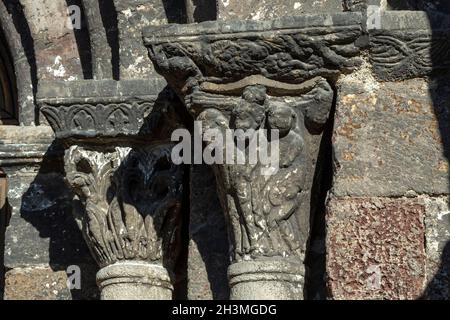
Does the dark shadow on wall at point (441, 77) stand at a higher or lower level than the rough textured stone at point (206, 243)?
higher

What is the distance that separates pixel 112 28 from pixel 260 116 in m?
1.65

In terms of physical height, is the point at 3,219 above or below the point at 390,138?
above

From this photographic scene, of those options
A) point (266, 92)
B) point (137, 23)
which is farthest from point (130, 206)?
point (266, 92)

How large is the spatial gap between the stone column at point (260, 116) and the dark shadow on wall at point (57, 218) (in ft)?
4.45

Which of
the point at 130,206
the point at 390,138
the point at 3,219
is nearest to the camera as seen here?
the point at 390,138

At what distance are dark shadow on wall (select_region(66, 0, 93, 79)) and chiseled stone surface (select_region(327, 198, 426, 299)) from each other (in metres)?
2.23

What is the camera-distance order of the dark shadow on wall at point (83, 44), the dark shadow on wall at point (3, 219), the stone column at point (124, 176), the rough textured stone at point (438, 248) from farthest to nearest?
the dark shadow on wall at point (3, 219), the dark shadow on wall at point (83, 44), the stone column at point (124, 176), the rough textured stone at point (438, 248)

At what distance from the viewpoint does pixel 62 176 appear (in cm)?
841

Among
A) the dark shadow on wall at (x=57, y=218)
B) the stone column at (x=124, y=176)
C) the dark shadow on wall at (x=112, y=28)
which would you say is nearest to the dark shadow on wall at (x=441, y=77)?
the stone column at (x=124, y=176)

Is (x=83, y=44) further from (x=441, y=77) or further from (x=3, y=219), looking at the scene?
(x=441, y=77)

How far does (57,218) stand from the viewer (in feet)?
27.5

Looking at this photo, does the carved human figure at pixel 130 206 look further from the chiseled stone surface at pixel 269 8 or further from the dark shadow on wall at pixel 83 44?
the dark shadow on wall at pixel 83 44

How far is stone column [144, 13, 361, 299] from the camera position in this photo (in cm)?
682

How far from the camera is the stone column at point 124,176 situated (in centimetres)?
764
